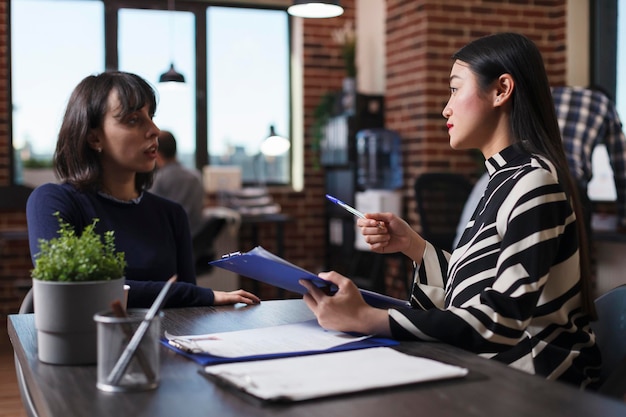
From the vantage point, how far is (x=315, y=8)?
11.9 feet

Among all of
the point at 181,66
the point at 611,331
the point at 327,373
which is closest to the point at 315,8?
the point at 611,331

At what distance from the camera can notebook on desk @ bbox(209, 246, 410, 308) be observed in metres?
1.34

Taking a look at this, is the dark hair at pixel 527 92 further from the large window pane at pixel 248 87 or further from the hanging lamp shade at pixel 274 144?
the large window pane at pixel 248 87

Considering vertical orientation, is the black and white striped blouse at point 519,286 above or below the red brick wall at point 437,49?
below

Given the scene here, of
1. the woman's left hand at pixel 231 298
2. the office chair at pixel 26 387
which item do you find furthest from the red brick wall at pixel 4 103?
the woman's left hand at pixel 231 298

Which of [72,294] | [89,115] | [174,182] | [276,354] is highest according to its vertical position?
[89,115]

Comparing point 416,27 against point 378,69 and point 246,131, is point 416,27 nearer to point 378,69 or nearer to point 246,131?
point 378,69

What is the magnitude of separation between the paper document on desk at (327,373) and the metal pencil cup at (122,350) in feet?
0.34

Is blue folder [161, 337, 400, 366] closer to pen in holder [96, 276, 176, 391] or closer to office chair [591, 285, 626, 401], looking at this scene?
pen in holder [96, 276, 176, 391]

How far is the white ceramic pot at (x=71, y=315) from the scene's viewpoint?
1153 millimetres

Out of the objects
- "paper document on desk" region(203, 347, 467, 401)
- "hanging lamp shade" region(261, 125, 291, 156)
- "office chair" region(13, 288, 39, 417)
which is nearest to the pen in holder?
"paper document on desk" region(203, 347, 467, 401)

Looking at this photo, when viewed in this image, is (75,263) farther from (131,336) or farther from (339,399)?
(339,399)

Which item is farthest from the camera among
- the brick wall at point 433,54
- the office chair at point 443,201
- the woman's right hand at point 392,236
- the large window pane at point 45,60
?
the large window pane at point 45,60

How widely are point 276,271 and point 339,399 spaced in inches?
17.3
